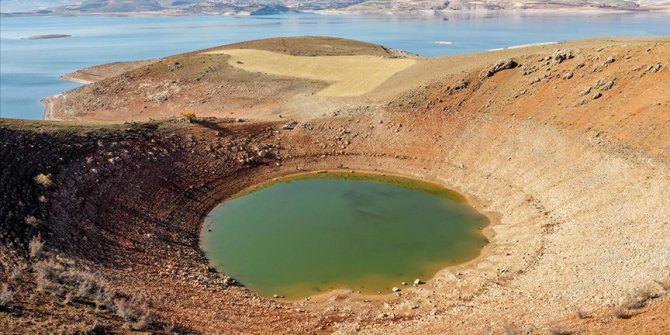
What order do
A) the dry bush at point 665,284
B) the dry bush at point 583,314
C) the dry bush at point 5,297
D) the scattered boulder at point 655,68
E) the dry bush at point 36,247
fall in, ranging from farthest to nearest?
the scattered boulder at point 655,68 → the dry bush at point 36,247 → the dry bush at point 665,284 → the dry bush at point 583,314 → the dry bush at point 5,297

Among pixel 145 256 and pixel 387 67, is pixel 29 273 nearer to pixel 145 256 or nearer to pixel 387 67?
pixel 145 256

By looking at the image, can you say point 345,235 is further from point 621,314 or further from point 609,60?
point 609,60

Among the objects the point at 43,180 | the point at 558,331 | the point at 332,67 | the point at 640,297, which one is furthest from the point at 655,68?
the point at 43,180

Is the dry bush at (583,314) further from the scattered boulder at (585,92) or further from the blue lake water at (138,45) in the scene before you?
the blue lake water at (138,45)

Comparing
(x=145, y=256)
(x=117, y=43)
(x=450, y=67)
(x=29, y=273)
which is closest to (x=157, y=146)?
(x=145, y=256)

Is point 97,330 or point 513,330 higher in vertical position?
point 97,330

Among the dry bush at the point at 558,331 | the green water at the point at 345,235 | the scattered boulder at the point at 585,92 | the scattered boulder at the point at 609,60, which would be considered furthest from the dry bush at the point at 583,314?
the scattered boulder at the point at 609,60
